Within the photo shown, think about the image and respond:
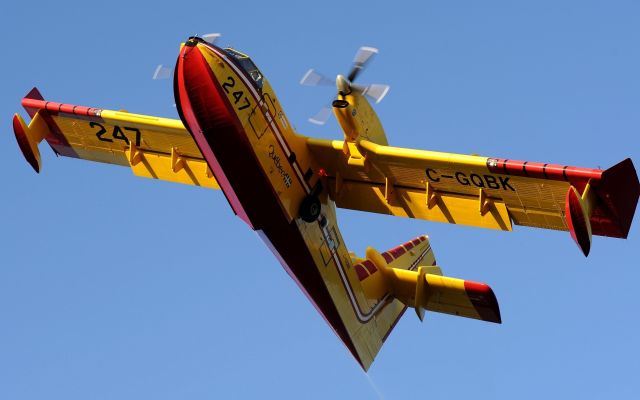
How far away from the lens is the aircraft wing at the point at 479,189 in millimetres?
30219

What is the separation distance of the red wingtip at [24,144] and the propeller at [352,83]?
27.0 ft

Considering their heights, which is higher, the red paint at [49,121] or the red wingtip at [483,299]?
the red paint at [49,121]

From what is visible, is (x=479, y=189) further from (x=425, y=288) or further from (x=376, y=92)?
(x=425, y=288)

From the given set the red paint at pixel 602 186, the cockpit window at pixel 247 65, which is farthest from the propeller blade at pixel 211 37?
the red paint at pixel 602 186

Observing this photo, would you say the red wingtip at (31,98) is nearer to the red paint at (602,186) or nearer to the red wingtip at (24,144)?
the red wingtip at (24,144)

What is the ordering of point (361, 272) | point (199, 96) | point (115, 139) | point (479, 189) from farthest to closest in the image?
point (361, 272) → point (115, 139) → point (479, 189) → point (199, 96)

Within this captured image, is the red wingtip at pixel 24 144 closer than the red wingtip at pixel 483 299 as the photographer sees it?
No

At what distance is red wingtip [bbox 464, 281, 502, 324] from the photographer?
3488cm

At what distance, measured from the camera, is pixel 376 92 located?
32.2 m

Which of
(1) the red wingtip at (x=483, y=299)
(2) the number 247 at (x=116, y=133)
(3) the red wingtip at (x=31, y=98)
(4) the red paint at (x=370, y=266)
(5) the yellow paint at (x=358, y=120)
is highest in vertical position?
(3) the red wingtip at (x=31, y=98)

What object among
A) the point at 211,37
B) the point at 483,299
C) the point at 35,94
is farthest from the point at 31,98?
the point at 483,299

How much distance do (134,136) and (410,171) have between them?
755 cm

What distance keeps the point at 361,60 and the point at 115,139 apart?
727cm

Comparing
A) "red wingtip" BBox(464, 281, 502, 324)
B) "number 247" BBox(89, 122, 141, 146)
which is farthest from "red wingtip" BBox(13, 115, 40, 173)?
"red wingtip" BBox(464, 281, 502, 324)
